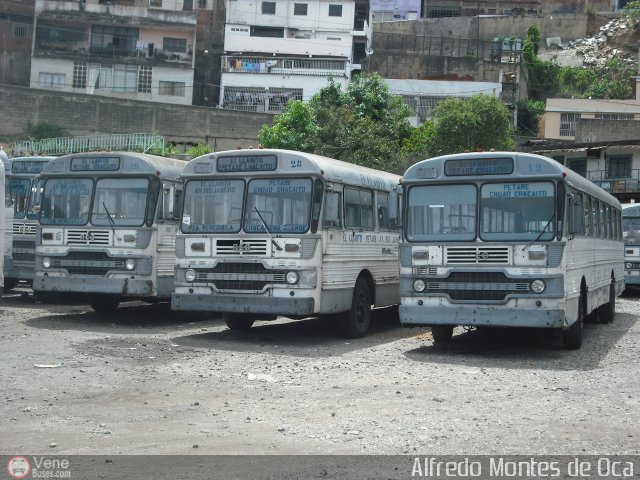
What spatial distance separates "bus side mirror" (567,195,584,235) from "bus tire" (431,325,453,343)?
236 cm

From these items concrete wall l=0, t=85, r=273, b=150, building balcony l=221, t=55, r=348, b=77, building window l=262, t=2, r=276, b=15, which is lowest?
concrete wall l=0, t=85, r=273, b=150

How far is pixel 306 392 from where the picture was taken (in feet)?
31.7

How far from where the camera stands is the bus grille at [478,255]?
12.0m

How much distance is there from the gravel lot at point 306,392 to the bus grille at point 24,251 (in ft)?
10.7

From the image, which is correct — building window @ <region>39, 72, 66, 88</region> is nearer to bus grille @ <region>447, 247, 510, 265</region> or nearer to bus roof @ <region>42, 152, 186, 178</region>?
bus roof @ <region>42, 152, 186, 178</region>

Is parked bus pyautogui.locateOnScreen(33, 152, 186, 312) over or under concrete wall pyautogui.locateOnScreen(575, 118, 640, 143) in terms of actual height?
under

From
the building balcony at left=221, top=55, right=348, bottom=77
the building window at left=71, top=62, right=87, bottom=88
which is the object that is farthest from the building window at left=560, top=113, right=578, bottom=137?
the building window at left=71, top=62, right=87, bottom=88

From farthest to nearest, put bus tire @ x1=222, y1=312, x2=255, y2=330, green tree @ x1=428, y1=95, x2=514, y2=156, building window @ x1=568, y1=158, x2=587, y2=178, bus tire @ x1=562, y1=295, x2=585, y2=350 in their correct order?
building window @ x1=568, y1=158, x2=587, y2=178 → green tree @ x1=428, y1=95, x2=514, y2=156 → bus tire @ x1=222, y1=312, x2=255, y2=330 → bus tire @ x1=562, y1=295, x2=585, y2=350

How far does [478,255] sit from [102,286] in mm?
6555

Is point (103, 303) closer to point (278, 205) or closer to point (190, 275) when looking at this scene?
point (190, 275)

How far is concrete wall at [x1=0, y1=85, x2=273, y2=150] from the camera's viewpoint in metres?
46.5

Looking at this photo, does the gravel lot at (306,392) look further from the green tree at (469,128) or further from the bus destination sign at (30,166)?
the green tree at (469,128)

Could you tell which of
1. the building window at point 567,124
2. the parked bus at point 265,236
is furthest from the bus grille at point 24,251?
the building window at point 567,124

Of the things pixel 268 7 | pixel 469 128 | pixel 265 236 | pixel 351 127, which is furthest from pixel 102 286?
pixel 268 7
